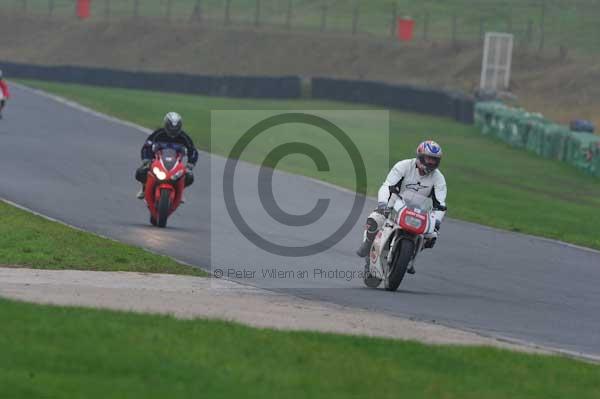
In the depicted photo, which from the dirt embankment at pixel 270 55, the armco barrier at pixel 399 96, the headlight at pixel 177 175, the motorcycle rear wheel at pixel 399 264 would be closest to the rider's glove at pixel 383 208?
the motorcycle rear wheel at pixel 399 264

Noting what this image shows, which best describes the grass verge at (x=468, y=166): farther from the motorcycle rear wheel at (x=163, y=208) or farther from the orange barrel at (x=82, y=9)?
the orange barrel at (x=82, y=9)

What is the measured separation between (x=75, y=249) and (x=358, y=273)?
3.55 m

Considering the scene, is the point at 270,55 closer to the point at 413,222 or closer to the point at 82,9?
Result: the point at 82,9

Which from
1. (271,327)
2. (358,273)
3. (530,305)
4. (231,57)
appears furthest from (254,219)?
(231,57)

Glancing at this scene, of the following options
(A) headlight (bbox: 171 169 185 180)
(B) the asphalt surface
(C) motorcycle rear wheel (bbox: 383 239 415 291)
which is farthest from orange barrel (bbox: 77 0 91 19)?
(C) motorcycle rear wheel (bbox: 383 239 415 291)

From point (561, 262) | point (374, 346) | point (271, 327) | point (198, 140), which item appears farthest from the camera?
point (198, 140)

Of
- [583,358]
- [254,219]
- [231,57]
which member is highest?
[583,358]

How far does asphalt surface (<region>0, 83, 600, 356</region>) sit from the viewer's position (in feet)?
44.4

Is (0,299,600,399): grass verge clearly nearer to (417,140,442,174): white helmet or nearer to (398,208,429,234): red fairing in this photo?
(398,208,429,234): red fairing

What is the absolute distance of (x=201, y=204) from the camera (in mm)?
22312

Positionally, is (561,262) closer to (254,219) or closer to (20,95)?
(254,219)

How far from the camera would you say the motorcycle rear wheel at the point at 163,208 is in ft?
61.7

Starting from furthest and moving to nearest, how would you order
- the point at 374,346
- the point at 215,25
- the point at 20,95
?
the point at 215,25 → the point at 20,95 → the point at 374,346

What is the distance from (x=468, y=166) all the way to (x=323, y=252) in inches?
669
